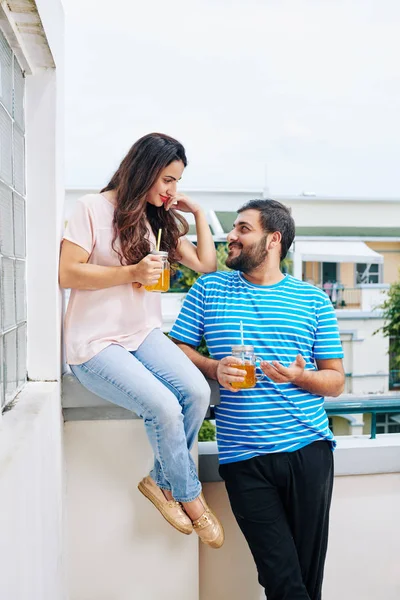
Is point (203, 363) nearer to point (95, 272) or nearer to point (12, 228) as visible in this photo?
point (95, 272)

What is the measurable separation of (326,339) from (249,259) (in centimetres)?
35

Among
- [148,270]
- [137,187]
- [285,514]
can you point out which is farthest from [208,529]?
[137,187]

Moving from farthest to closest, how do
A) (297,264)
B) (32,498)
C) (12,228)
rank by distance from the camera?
1. (297,264)
2. (12,228)
3. (32,498)

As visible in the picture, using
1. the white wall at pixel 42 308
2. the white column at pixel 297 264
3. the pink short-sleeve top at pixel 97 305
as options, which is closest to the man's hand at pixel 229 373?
the pink short-sleeve top at pixel 97 305

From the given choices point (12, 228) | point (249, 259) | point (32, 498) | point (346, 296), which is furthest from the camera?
point (346, 296)

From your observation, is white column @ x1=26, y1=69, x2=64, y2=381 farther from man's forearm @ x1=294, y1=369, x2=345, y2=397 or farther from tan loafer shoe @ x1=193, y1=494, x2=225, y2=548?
man's forearm @ x1=294, y1=369, x2=345, y2=397

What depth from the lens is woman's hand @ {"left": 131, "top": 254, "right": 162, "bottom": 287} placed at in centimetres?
170

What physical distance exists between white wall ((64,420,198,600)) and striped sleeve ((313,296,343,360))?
609mm

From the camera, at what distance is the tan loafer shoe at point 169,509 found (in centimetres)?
179

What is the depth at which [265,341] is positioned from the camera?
1965 mm

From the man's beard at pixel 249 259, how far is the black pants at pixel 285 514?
60cm

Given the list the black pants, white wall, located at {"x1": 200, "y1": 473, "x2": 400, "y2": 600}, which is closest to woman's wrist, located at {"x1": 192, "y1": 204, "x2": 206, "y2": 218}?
the black pants

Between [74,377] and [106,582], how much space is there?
0.65 meters

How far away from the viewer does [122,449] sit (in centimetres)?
198
